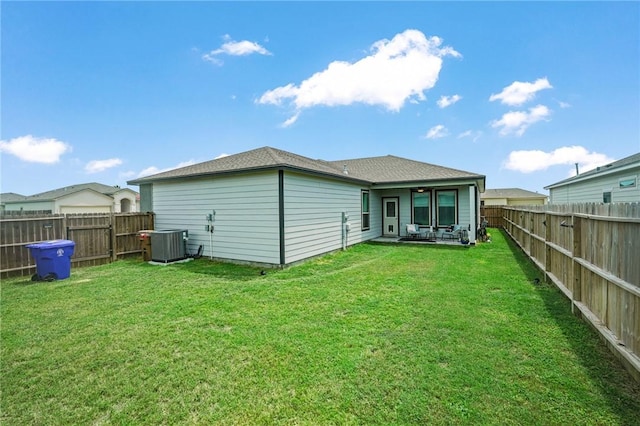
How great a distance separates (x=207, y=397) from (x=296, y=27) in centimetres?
1269

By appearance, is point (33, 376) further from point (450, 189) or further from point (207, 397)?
point (450, 189)

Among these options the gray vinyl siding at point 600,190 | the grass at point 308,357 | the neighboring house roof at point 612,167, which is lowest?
the grass at point 308,357

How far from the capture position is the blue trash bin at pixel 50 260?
6.80m

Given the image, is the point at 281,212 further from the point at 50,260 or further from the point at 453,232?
the point at 453,232

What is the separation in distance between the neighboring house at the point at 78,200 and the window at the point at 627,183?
30749mm

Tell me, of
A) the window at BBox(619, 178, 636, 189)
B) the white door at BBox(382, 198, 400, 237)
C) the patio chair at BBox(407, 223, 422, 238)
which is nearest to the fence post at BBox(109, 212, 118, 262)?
the white door at BBox(382, 198, 400, 237)

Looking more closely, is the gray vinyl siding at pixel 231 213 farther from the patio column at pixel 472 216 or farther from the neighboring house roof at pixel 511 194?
the neighboring house roof at pixel 511 194

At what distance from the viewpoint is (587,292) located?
4047mm

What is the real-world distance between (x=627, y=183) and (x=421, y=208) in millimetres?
7557

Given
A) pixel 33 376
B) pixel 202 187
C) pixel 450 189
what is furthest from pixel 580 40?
pixel 33 376

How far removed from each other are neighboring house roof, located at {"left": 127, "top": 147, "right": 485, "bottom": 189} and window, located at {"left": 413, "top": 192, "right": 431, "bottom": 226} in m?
1.07

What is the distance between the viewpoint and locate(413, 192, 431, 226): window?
13.5 metres

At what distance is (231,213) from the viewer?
8844 millimetres

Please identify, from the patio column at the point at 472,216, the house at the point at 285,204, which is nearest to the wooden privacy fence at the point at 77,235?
the house at the point at 285,204
